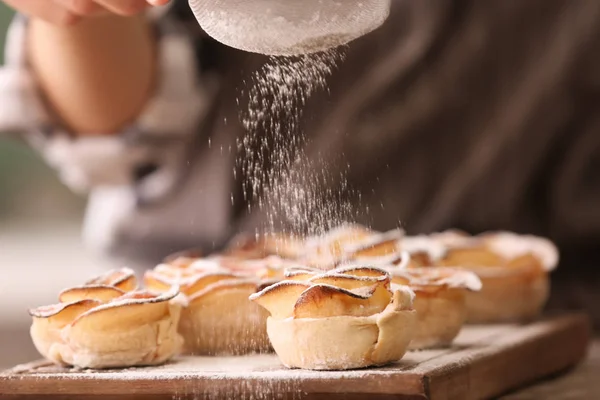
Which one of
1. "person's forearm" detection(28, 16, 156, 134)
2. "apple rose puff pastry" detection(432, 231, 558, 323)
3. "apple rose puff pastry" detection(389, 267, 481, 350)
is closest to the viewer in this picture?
"apple rose puff pastry" detection(389, 267, 481, 350)

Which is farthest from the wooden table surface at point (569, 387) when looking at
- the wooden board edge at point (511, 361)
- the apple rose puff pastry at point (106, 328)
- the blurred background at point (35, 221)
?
the blurred background at point (35, 221)

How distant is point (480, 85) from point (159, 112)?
625 mm

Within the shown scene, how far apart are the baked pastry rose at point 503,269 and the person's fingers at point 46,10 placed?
1.79 feet

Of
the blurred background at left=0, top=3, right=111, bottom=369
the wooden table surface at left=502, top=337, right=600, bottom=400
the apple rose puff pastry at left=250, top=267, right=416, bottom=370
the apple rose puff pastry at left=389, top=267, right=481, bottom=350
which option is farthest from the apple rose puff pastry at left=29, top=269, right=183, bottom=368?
the blurred background at left=0, top=3, right=111, bottom=369

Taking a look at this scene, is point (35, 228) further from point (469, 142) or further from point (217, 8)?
point (217, 8)

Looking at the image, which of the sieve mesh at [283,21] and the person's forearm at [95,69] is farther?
the person's forearm at [95,69]

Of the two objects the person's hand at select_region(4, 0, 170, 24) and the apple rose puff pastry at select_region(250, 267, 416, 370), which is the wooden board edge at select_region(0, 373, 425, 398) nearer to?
the apple rose puff pastry at select_region(250, 267, 416, 370)

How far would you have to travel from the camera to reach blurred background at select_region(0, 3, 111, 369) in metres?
4.69

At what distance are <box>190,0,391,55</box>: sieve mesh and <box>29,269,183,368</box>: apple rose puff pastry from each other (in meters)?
0.27

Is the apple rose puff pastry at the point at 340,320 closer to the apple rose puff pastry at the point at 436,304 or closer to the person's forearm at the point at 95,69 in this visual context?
the apple rose puff pastry at the point at 436,304

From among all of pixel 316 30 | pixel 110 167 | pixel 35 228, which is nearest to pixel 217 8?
pixel 316 30

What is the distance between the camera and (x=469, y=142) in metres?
1.97

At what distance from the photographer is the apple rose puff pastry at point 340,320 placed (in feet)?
2.94

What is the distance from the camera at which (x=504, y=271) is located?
4.36ft
